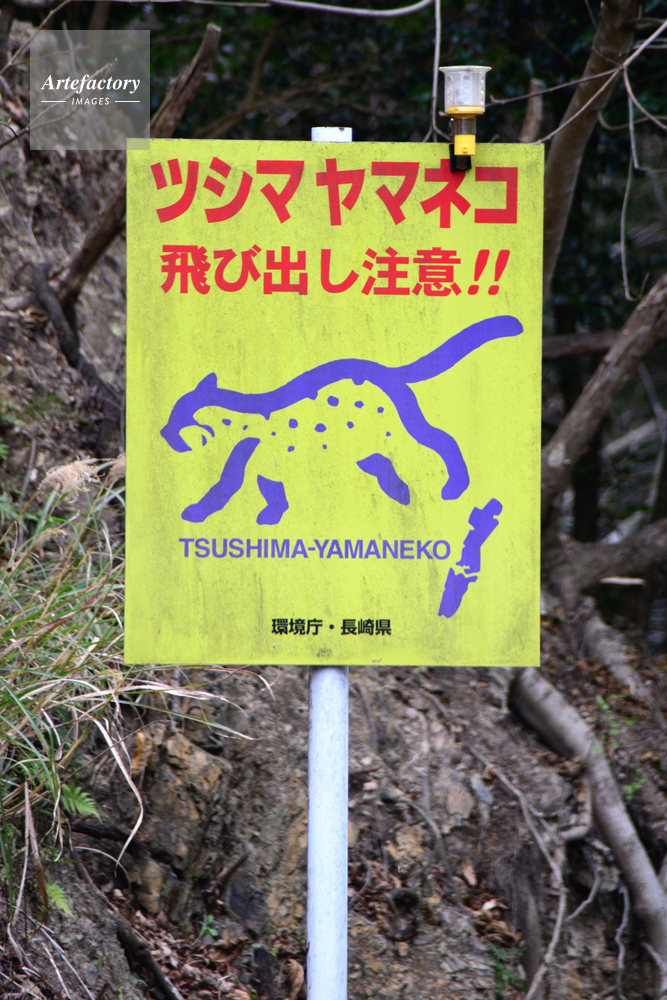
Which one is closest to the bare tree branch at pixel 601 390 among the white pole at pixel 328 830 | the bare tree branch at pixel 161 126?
the bare tree branch at pixel 161 126

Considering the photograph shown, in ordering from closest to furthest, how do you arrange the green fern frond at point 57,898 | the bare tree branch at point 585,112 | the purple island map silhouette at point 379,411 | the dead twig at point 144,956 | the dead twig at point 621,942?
the purple island map silhouette at point 379,411 < the green fern frond at point 57,898 < the dead twig at point 144,956 < the dead twig at point 621,942 < the bare tree branch at point 585,112

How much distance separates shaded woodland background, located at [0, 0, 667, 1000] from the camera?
10.1 ft

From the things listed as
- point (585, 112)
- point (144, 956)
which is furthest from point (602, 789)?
point (585, 112)

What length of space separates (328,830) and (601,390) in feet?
14.2

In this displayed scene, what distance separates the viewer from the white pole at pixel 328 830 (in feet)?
7.07

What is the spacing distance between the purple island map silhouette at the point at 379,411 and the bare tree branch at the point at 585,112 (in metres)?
3.42

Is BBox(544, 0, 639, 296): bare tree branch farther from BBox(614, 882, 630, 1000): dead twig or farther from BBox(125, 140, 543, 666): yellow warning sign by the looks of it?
BBox(614, 882, 630, 1000): dead twig

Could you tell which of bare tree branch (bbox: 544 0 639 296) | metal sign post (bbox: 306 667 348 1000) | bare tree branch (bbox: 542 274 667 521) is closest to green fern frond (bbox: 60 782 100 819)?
metal sign post (bbox: 306 667 348 1000)

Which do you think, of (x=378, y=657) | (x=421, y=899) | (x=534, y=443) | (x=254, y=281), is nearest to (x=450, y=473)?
(x=534, y=443)

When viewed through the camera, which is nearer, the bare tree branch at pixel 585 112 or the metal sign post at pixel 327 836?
the metal sign post at pixel 327 836

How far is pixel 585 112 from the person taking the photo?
486cm

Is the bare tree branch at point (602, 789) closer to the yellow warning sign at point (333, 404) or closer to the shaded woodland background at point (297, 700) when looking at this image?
the shaded woodland background at point (297, 700)

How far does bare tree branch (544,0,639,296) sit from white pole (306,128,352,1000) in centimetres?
336

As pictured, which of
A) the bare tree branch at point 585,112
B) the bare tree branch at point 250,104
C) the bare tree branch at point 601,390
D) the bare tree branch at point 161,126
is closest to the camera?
the bare tree branch at point 161,126
